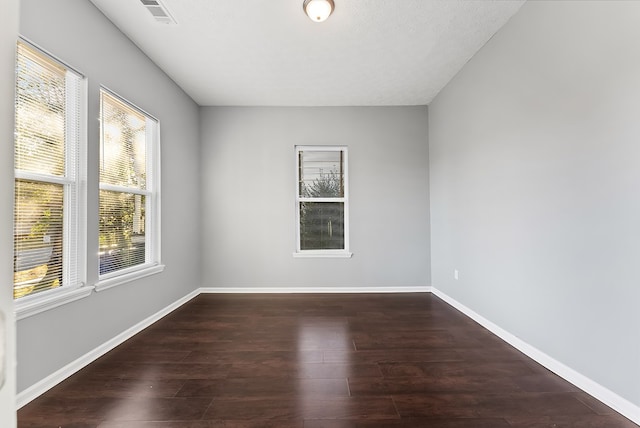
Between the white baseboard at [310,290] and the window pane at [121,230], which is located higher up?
the window pane at [121,230]

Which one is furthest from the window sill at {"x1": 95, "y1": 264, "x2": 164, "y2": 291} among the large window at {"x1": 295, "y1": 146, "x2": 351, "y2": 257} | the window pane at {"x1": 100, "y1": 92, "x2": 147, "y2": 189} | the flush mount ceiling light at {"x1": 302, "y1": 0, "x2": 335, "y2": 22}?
the flush mount ceiling light at {"x1": 302, "y1": 0, "x2": 335, "y2": 22}

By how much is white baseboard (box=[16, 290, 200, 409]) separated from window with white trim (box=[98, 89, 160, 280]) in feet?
1.80

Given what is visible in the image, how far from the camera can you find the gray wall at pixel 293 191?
426cm

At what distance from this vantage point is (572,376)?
6.27 ft

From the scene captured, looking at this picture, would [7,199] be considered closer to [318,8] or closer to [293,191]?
[318,8]

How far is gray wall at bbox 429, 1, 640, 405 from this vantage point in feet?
5.24

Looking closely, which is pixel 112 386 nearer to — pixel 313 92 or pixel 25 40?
pixel 25 40

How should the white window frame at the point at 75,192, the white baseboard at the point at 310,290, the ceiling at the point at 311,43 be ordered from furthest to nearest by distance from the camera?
1. the white baseboard at the point at 310,290
2. the ceiling at the point at 311,43
3. the white window frame at the point at 75,192

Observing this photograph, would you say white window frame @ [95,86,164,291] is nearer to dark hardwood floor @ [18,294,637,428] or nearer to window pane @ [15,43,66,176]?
dark hardwood floor @ [18,294,637,428]

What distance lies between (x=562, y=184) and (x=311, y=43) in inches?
96.3

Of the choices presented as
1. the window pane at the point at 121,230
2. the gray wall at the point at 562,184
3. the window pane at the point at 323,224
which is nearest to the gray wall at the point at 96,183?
the window pane at the point at 121,230

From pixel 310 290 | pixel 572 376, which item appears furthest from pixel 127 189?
pixel 572 376

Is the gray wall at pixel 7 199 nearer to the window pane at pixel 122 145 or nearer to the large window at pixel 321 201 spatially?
the window pane at pixel 122 145

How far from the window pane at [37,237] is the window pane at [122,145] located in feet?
1.71
